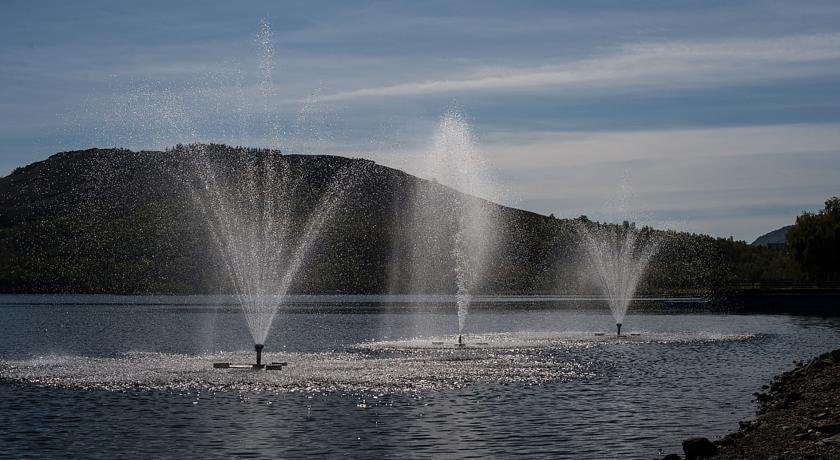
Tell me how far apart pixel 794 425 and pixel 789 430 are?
0.80 meters

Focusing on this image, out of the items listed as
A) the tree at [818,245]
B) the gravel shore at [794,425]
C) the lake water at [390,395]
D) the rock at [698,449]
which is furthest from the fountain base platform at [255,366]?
the tree at [818,245]

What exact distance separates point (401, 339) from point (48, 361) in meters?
29.4

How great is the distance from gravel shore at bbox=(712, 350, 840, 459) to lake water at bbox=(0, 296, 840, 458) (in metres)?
1.32

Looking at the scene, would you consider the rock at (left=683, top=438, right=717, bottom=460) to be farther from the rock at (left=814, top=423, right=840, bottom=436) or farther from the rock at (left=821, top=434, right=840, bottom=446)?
the rock at (left=821, top=434, right=840, bottom=446)

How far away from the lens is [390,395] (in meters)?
37.7

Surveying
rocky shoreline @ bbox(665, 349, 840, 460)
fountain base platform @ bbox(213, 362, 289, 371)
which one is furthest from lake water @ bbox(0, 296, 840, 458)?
rocky shoreline @ bbox(665, 349, 840, 460)

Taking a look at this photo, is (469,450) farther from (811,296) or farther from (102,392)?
(811,296)

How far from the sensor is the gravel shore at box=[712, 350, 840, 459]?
2294 centimetres

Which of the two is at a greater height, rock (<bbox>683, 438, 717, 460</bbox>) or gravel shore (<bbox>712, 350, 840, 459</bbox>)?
gravel shore (<bbox>712, 350, 840, 459</bbox>)

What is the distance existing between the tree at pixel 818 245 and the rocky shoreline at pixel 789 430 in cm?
10762

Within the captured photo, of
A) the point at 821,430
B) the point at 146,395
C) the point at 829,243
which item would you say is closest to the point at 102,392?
the point at 146,395

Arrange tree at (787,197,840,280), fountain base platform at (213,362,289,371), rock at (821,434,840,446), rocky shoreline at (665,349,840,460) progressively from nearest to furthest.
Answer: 1. rock at (821,434,840,446)
2. rocky shoreline at (665,349,840,460)
3. fountain base platform at (213,362,289,371)
4. tree at (787,197,840,280)

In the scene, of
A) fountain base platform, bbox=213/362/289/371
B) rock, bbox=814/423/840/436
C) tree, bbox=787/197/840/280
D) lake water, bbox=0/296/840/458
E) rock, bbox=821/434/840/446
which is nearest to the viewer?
rock, bbox=821/434/840/446

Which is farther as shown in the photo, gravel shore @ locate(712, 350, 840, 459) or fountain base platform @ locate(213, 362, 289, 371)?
fountain base platform @ locate(213, 362, 289, 371)
